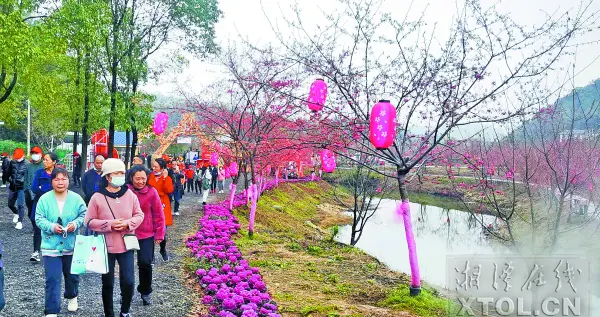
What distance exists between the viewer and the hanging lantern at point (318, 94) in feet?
25.9

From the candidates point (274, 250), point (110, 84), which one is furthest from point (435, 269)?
point (110, 84)

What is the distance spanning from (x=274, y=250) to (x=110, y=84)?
1262 centimetres

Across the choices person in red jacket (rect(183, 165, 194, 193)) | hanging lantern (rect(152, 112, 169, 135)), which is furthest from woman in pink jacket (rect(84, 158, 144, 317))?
person in red jacket (rect(183, 165, 194, 193))

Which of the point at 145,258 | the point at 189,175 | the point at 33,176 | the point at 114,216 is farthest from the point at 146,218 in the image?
the point at 189,175

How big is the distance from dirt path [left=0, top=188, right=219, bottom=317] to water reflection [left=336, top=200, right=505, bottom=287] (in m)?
7.78

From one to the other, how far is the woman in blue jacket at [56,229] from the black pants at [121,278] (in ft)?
1.49

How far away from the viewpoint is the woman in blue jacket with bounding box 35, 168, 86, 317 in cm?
474

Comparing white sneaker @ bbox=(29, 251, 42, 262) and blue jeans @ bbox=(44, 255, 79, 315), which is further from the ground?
blue jeans @ bbox=(44, 255, 79, 315)

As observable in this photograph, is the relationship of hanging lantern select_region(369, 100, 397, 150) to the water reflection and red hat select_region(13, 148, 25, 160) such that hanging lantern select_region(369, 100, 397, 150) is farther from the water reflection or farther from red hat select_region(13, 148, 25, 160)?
the water reflection

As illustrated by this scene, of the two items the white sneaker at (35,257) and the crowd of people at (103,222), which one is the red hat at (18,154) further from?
the crowd of people at (103,222)

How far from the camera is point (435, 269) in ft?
49.1

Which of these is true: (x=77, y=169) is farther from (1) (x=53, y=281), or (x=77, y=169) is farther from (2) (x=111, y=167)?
(2) (x=111, y=167)

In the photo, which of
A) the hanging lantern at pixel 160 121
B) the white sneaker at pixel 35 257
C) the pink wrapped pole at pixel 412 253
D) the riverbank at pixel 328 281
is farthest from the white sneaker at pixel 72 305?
the hanging lantern at pixel 160 121

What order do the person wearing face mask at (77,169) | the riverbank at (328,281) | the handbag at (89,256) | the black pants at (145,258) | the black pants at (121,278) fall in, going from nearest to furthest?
the handbag at (89,256), the black pants at (121,278), the black pants at (145,258), the riverbank at (328,281), the person wearing face mask at (77,169)
